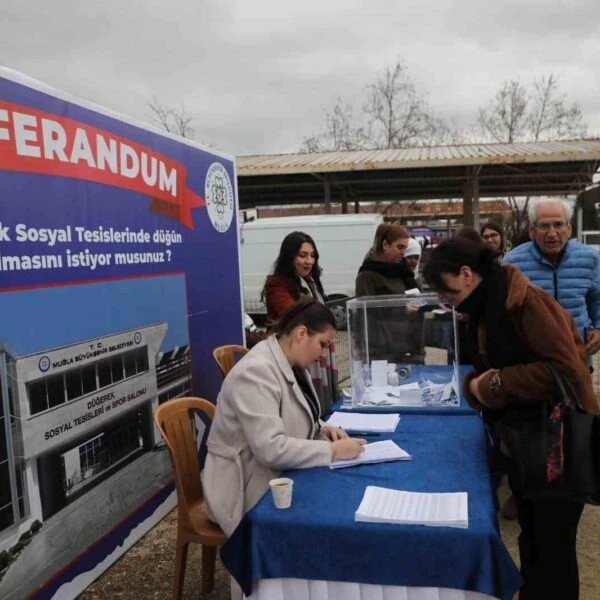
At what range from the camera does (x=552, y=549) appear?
72.2 inches

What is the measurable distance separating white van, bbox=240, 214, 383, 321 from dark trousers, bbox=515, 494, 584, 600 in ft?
24.7

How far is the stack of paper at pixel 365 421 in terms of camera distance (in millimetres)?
2377

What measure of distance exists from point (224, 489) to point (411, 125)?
25.6m

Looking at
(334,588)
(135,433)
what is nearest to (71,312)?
(135,433)

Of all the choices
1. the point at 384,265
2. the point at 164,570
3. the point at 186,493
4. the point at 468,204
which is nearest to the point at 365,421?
the point at 186,493

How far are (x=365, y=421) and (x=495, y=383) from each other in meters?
0.77

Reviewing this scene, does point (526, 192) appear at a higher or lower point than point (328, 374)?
higher

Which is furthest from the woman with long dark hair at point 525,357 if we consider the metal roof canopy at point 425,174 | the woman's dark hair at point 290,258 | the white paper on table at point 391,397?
the metal roof canopy at point 425,174

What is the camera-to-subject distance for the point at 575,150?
30.4 ft

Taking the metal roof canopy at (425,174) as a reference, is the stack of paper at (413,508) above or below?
below

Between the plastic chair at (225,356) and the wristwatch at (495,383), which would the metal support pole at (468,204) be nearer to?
the plastic chair at (225,356)

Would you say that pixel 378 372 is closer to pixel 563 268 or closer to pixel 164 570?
pixel 563 268

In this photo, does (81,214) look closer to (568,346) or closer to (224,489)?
(224,489)

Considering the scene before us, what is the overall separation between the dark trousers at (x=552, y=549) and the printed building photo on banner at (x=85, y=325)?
6.11ft
